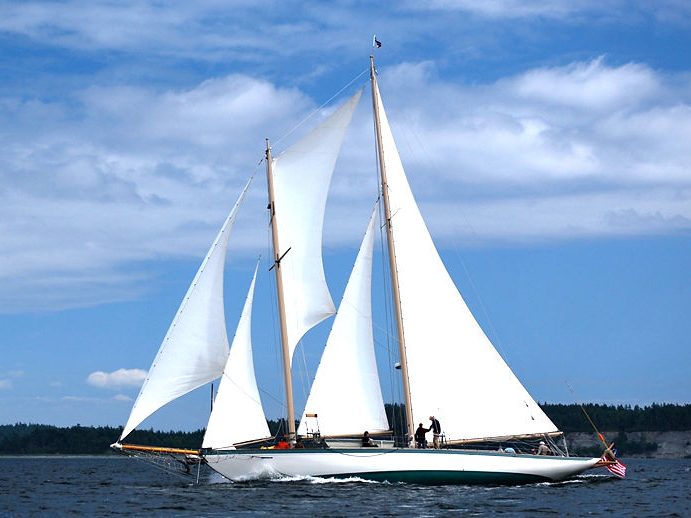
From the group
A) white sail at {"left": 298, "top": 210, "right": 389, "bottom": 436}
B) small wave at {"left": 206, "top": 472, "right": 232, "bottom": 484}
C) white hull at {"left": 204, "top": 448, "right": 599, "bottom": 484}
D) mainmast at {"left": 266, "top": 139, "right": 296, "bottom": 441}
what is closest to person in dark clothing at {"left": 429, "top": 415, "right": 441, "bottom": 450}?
white hull at {"left": 204, "top": 448, "right": 599, "bottom": 484}

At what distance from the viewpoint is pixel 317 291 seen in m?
44.0

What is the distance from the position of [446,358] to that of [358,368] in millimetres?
3345

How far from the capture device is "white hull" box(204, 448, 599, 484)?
40719 mm

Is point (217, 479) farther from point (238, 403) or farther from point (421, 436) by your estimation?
point (421, 436)

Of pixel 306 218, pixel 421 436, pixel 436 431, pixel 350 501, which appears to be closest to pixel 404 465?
pixel 421 436

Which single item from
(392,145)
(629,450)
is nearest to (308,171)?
(392,145)

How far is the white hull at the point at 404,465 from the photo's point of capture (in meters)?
40.7

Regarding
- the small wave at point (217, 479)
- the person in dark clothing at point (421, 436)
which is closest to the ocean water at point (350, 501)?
the small wave at point (217, 479)

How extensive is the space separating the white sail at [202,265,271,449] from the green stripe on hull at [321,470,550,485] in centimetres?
353

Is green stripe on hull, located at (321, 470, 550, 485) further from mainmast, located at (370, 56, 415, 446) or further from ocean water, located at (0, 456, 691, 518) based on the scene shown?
mainmast, located at (370, 56, 415, 446)

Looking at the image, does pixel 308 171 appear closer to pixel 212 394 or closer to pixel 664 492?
pixel 212 394

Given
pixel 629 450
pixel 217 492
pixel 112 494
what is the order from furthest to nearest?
pixel 629 450
pixel 112 494
pixel 217 492

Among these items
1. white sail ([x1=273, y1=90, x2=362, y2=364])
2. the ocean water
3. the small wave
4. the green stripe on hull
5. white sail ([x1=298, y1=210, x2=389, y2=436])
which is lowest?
the ocean water

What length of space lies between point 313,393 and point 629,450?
140248 millimetres
